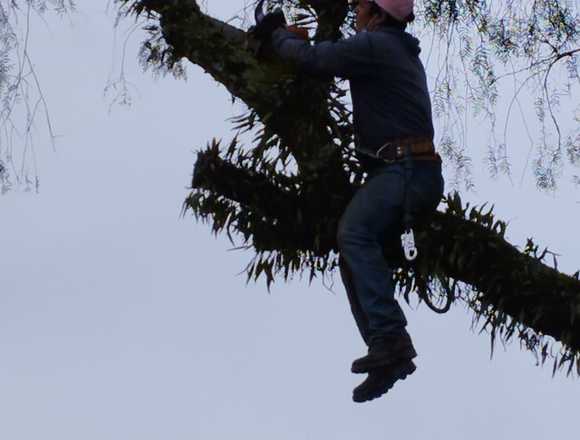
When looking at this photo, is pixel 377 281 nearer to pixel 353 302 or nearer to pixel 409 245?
pixel 409 245

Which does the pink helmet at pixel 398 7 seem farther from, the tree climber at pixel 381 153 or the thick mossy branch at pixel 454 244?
the thick mossy branch at pixel 454 244

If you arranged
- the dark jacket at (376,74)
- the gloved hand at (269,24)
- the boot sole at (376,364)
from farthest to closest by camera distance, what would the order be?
the gloved hand at (269,24)
the dark jacket at (376,74)
the boot sole at (376,364)

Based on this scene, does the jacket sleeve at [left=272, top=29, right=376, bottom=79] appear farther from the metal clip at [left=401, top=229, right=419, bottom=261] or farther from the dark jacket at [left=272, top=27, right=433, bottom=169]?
the metal clip at [left=401, top=229, right=419, bottom=261]

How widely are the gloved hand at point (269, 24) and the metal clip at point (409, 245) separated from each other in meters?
1.02

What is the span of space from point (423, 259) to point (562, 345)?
30.5 inches

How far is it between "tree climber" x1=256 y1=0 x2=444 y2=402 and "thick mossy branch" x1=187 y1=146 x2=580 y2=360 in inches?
6.9

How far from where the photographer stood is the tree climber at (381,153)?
579cm

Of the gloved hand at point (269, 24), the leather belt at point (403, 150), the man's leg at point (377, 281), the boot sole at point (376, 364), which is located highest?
the gloved hand at point (269, 24)

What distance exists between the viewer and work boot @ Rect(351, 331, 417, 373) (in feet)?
18.8

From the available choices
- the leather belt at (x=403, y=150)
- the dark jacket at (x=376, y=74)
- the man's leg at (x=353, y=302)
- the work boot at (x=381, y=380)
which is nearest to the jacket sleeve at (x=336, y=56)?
the dark jacket at (x=376, y=74)

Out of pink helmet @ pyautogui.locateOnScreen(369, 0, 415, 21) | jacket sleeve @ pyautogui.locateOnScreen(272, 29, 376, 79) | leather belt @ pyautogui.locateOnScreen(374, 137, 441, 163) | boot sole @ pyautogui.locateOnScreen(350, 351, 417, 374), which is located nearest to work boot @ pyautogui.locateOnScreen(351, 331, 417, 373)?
boot sole @ pyautogui.locateOnScreen(350, 351, 417, 374)

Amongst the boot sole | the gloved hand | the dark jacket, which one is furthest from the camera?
the gloved hand

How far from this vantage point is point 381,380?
5793 mm

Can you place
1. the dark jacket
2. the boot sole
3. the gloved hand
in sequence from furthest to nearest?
the gloved hand, the dark jacket, the boot sole
